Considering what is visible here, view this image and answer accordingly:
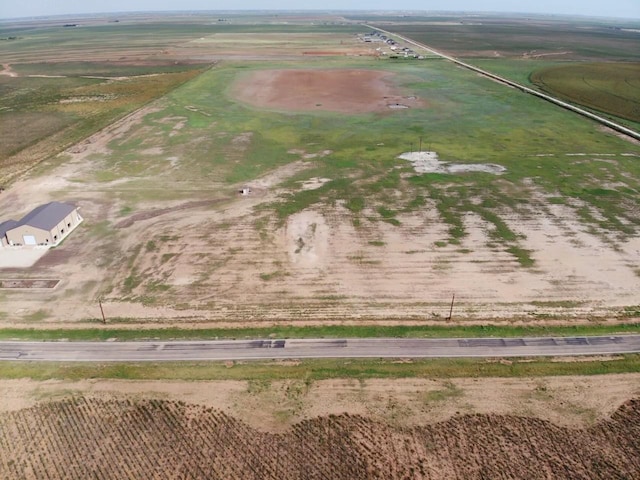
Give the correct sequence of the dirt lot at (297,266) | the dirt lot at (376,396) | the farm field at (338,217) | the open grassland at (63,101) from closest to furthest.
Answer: the dirt lot at (376,396), the dirt lot at (297,266), the farm field at (338,217), the open grassland at (63,101)

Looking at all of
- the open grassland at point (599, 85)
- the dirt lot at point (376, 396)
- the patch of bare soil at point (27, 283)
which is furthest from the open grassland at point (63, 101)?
the open grassland at point (599, 85)

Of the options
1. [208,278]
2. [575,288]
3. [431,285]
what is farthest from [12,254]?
[575,288]

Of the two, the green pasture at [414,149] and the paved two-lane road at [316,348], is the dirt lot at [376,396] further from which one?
the green pasture at [414,149]

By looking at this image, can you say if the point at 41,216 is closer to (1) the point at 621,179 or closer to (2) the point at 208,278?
(2) the point at 208,278

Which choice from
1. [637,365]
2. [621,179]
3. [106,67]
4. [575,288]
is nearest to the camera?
[637,365]

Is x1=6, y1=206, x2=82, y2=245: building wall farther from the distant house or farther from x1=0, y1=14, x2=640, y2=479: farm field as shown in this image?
x1=0, y1=14, x2=640, y2=479: farm field

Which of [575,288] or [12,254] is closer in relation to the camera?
[575,288]
